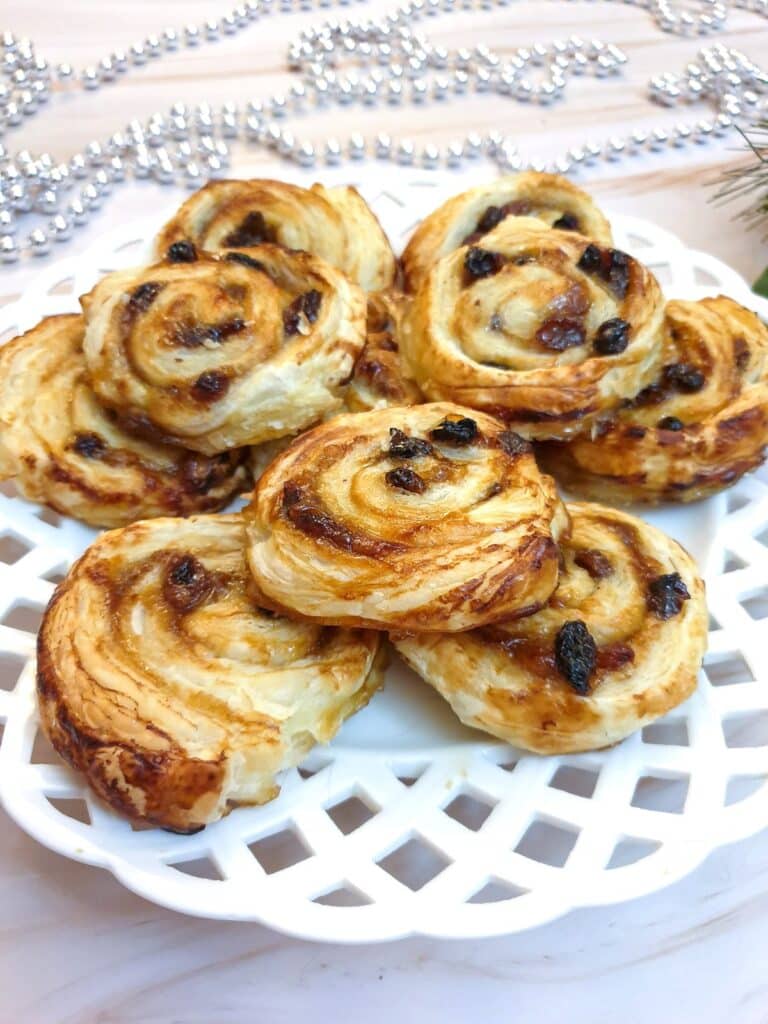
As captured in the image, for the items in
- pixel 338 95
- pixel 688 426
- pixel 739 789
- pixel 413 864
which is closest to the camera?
pixel 413 864

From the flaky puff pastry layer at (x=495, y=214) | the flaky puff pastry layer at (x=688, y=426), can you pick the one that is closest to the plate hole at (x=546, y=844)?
the flaky puff pastry layer at (x=688, y=426)

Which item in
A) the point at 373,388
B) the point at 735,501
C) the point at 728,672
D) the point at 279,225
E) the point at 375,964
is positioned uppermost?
the point at 279,225

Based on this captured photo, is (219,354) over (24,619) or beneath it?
over

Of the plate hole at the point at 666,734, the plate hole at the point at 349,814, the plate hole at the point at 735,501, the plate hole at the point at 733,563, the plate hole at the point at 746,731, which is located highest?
the plate hole at the point at 735,501

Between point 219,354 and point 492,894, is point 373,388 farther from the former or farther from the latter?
point 492,894

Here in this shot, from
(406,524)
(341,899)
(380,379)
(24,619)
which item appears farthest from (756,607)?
(24,619)

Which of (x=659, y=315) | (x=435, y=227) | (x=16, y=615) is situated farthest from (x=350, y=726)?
(x=435, y=227)

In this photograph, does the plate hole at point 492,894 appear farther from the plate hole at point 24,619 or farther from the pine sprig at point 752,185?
the pine sprig at point 752,185
